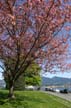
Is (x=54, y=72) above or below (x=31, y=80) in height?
below

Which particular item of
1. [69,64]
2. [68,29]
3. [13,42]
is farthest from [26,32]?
[69,64]

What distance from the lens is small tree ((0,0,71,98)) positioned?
18.3 metres

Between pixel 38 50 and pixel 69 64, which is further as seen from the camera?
pixel 69 64

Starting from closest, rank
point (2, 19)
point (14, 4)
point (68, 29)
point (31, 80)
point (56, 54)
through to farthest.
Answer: point (2, 19) < point (14, 4) < point (68, 29) < point (56, 54) < point (31, 80)

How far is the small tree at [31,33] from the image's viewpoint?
60.1 feet

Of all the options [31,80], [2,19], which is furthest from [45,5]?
[31,80]

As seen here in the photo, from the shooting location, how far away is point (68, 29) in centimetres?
2042

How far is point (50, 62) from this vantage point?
869 inches

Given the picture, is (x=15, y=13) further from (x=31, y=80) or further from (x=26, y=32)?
(x=31, y=80)

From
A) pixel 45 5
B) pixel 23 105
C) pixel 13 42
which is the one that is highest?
pixel 45 5

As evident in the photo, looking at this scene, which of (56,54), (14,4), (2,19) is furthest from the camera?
(56,54)

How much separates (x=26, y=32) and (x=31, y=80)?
134 feet

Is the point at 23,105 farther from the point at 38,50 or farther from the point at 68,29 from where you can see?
the point at 68,29

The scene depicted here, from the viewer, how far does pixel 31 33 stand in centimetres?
2056
